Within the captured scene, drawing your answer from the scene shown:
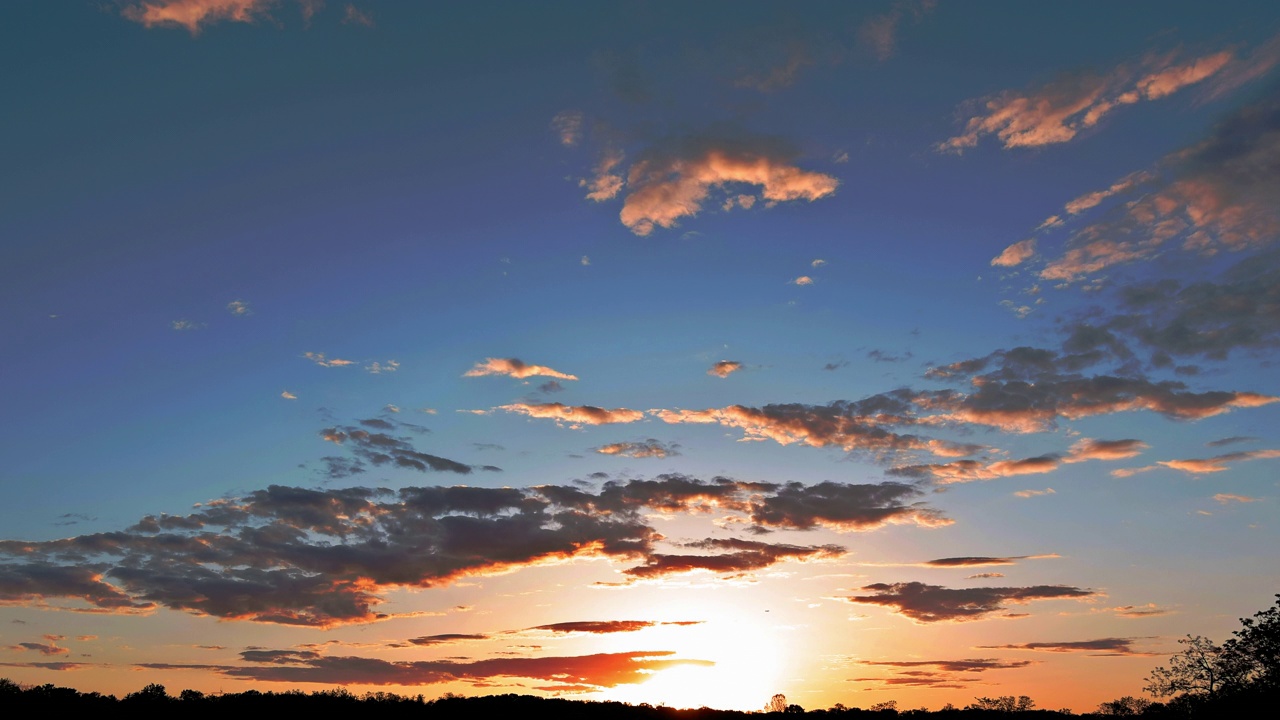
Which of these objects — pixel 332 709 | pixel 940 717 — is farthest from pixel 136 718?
pixel 940 717

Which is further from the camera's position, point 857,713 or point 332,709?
point 857,713

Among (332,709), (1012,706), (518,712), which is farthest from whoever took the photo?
(1012,706)

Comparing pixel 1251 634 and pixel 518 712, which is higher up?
pixel 1251 634

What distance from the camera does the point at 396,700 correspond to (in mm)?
59406

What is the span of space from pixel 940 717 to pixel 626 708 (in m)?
31.2

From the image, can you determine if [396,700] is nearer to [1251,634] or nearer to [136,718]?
[136,718]

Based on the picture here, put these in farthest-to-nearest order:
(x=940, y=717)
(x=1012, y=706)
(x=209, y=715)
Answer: (x=1012, y=706) < (x=940, y=717) < (x=209, y=715)

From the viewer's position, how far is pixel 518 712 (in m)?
58.3

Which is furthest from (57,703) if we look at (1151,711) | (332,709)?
(1151,711)

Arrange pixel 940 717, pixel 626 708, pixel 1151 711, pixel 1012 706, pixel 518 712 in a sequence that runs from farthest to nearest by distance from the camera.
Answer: pixel 1012 706 → pixel 1151 711 → pixel 940 717 → pixel 626 708 → pixel 518 712

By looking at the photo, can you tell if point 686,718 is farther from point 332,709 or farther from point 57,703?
point 57,703

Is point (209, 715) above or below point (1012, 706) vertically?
above

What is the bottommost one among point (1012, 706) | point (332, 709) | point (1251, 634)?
point (1012, 706)

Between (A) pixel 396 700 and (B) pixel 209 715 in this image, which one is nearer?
(B) pixel 209 715
